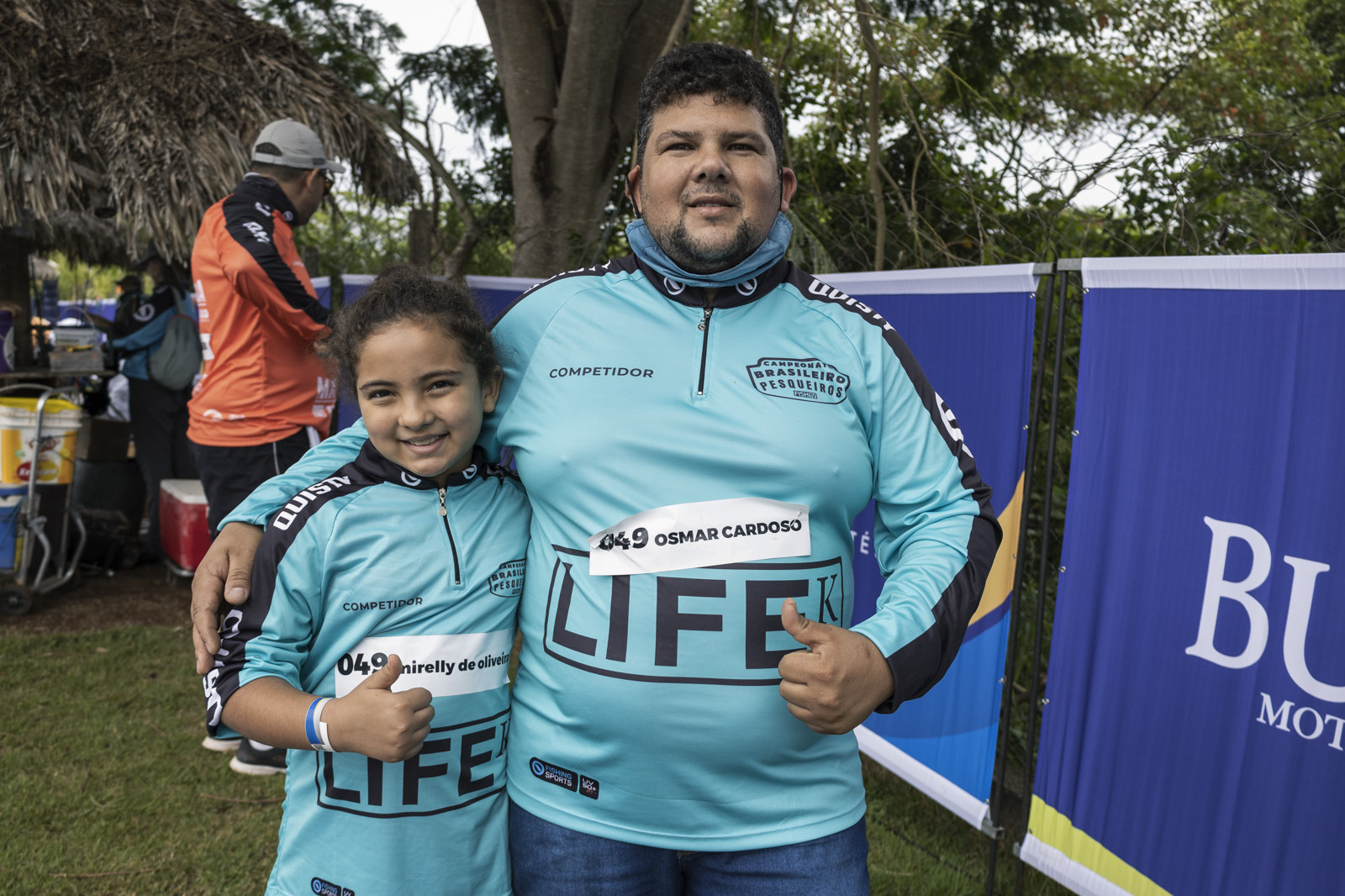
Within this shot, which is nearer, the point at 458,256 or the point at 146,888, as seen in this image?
the point at 146,888

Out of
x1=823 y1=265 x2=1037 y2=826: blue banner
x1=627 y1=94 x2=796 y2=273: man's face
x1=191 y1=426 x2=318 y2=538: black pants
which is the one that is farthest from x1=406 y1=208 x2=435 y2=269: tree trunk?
x1=627 y1=94 x2=796 y2=273: man's face

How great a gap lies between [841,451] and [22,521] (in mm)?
6057

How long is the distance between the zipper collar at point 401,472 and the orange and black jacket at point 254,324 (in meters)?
2.34

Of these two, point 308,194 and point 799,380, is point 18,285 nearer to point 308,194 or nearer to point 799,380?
point 308,194

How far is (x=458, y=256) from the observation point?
6961mm

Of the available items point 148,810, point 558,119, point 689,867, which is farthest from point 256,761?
point 558,119

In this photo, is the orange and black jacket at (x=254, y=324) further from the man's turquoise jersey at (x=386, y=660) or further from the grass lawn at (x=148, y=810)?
the man's turquoise jersey at (x=386, y=660)

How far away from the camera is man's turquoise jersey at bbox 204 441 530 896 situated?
1682mm

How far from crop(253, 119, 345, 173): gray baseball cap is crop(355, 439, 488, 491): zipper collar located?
2.69 meters

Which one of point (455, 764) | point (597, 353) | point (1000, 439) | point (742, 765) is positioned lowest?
point (455, 764)

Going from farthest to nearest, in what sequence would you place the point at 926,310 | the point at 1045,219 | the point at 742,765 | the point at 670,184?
the point at 1045,219 < the point at 926,310 < the point at 670,184 < the point at 742,765

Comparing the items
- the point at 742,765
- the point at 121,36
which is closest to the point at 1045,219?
the point at 742,765

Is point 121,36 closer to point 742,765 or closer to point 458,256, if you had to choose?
point 458,256

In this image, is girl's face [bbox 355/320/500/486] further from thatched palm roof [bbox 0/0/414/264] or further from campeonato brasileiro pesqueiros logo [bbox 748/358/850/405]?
thatched palm roof [bbox 0/0/414/264]
